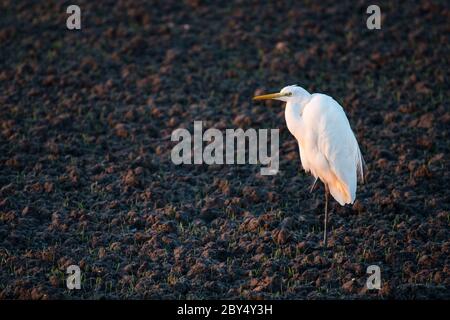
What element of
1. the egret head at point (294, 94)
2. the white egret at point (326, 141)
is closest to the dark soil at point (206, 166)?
the white egret at point (326, 141)

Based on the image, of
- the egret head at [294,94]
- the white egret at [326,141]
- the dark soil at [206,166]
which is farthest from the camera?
the egret head at [294,94]

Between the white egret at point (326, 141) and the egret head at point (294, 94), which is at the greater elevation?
the egret head at point (294, 94)

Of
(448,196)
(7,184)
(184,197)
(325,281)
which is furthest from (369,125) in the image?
(7,184)

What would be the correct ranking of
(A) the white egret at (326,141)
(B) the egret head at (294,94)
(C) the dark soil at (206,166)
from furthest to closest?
(B) the egret head at (294,94) < (A) the white egret at (326,141) < (C) the dark soil at (206,166)

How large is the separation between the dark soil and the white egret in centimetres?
48

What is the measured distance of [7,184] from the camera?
23.9 feet

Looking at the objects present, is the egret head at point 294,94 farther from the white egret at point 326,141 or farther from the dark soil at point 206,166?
the dark soil at point 206,166

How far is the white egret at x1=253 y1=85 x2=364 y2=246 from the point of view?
6.21 m

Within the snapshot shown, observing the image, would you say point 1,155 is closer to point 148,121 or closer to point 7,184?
point 7,184

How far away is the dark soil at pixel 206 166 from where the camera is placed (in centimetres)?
589

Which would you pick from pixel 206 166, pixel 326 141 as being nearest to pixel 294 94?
pixel 326 141

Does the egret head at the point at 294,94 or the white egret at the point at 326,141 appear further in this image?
the egret head at the point at 294,94

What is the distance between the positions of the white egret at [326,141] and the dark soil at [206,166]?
0.48 meters

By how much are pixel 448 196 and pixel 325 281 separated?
199cm
